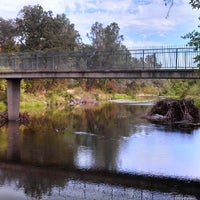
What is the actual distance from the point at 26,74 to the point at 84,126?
287 inches

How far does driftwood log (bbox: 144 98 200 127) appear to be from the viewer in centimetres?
4226

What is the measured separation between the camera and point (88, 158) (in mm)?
22781

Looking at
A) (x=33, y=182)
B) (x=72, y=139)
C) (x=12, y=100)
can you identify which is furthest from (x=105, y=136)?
(x=33, y=182)

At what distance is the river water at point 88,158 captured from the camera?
1678 centimetres

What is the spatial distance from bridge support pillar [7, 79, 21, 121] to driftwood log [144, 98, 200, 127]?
14.1 meters

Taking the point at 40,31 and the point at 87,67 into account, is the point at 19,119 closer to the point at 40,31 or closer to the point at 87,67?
the point at 87,67

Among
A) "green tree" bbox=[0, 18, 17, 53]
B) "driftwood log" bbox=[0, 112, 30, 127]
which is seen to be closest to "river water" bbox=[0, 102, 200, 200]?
"driftwood log" bbox=[0, 112, 30, 127]

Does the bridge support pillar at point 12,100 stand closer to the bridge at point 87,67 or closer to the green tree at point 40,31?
the bridge at point 87,67

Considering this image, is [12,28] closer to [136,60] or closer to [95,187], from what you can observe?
[136,60]

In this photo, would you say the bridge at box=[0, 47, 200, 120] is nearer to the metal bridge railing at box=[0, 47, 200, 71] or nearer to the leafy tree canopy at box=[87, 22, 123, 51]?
→ the metal bridge railing at box=[0, 47, 200, 71]

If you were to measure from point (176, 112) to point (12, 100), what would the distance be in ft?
56.8

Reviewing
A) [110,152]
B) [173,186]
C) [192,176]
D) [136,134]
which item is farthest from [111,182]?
[136,134]

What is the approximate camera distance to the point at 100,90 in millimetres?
95562

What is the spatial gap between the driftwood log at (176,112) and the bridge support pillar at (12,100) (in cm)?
1415
